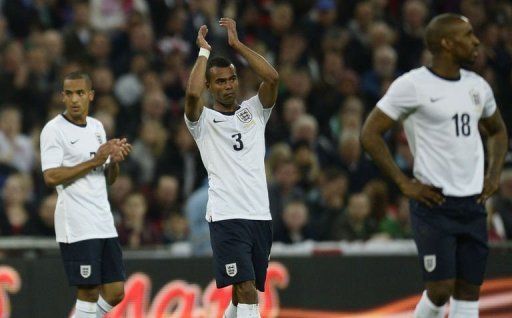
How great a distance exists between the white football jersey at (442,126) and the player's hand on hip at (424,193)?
51 mm

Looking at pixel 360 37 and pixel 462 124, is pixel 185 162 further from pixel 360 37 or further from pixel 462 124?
pixel 462 124

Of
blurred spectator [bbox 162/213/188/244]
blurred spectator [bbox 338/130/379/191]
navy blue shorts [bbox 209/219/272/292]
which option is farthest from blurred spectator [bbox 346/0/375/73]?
navy blue shorts [bbox 209/219/272/292]

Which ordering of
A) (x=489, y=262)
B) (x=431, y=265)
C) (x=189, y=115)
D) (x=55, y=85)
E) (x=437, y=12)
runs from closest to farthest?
(x=431, y=265) → (x=189, y=115) → (x=489, y=262) → (x=55, y=85) → (x=437, y=12)

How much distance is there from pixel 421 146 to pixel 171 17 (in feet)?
26.2

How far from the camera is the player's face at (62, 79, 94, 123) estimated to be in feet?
30.8

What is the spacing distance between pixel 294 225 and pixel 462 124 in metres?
4.48

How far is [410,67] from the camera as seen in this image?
51.5ft

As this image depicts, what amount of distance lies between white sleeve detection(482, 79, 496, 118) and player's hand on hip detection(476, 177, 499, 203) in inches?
17.7

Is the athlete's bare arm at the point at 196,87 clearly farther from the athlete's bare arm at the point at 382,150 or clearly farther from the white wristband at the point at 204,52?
the athlete's bare arm at the point at 382,150

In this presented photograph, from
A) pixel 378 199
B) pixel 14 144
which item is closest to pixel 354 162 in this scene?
pixel 378 199

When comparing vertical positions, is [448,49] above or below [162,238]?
above

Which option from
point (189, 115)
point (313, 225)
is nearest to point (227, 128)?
point (189, 115)

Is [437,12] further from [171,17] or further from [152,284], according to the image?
[152,284]

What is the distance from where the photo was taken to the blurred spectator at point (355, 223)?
40.5ft
